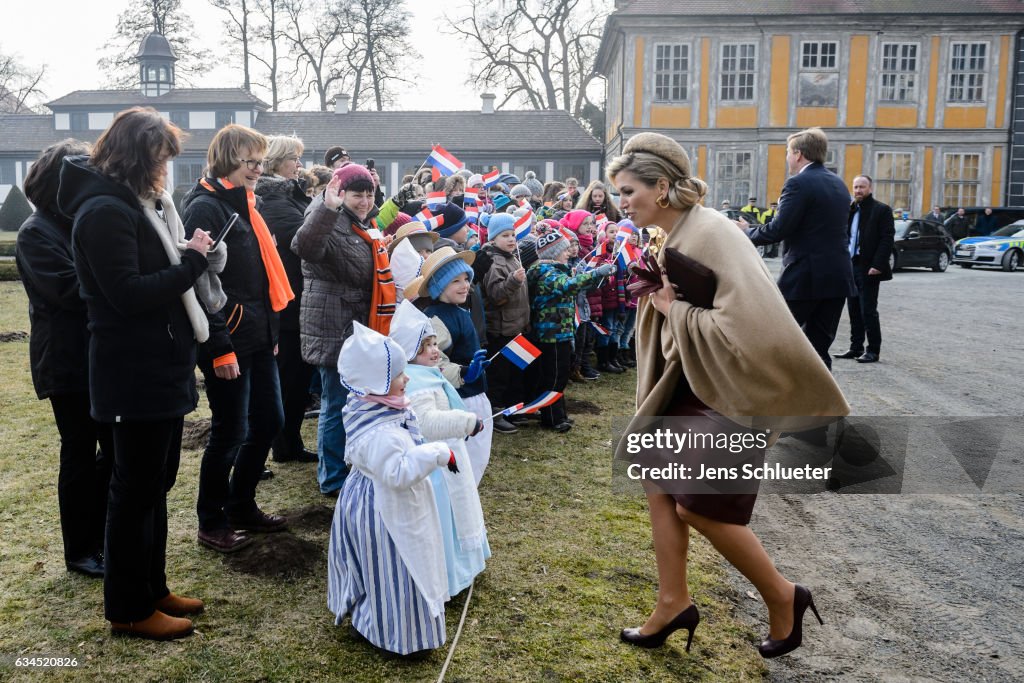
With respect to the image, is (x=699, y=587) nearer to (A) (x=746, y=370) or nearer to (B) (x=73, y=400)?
(A) (x=746, y=370)

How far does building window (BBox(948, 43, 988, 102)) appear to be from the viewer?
113 ft

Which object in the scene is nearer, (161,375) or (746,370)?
(746,370)

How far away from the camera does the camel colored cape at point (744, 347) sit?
289 centimetres

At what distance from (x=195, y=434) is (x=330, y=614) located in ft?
10.5

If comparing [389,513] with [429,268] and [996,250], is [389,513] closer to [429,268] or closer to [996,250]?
[429,268]

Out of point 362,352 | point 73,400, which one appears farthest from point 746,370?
point 73,400

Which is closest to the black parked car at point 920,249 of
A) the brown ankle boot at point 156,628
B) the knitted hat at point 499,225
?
the knitted hat at point 499,225

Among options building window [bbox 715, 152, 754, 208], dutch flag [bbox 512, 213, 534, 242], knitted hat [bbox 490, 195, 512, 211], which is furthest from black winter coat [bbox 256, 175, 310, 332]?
building window [bbox 715, 152, 754, 208]

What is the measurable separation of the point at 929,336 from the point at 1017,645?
936 cm

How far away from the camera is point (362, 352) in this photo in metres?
3.32

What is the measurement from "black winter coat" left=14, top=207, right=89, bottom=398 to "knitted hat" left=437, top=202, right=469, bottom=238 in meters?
3.15

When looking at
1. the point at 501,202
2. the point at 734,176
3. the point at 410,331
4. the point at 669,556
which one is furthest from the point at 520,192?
the point at 734,176

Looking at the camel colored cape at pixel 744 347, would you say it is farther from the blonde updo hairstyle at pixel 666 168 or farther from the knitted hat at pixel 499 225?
the knitted hat at pixel 499 225

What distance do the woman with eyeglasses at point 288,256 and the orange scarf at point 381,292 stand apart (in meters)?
0.87
